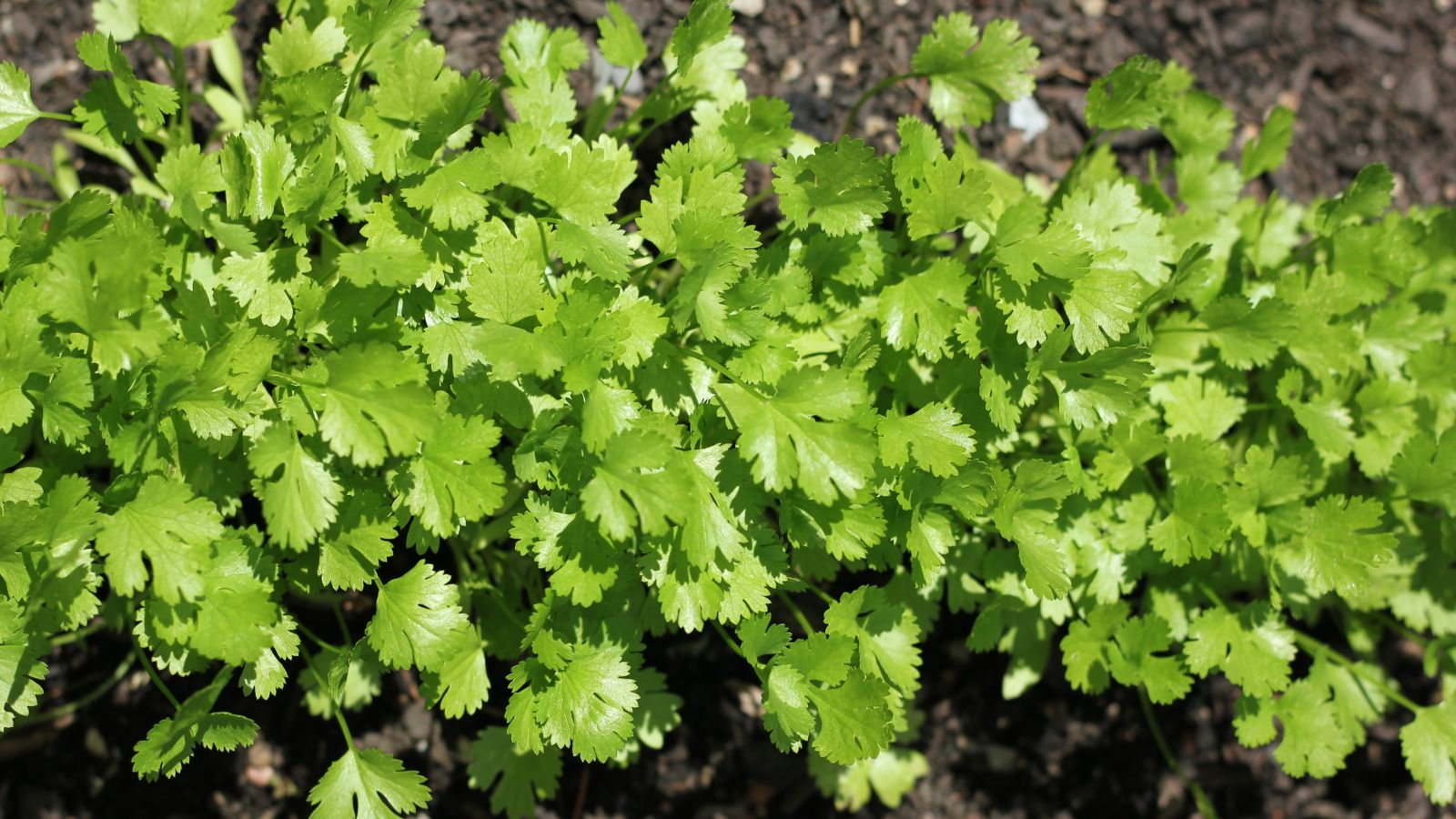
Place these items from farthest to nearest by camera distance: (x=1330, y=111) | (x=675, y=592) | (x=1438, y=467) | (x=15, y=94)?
(x=1330, y=111) < (x=1438, y=467) < (x=15, y=94) < (x=675, y=592)

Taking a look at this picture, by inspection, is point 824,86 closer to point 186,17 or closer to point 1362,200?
point 1362,200

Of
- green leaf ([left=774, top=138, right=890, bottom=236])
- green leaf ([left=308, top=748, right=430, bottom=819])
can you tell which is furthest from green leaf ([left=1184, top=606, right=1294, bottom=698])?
green leaf ([left=308, top=748, right=430, bottom=819])

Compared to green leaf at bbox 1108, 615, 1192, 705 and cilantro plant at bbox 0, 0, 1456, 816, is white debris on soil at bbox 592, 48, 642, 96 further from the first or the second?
green leaf at bbox 1108, 615, 1192, 705

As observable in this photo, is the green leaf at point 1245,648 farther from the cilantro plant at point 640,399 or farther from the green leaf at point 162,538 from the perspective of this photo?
the green leaf at point 162,538

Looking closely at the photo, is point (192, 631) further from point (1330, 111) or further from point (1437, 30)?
point (1437, 30)

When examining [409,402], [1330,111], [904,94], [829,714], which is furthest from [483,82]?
[1330,111]

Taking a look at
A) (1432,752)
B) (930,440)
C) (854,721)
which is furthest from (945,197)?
(1432,752)

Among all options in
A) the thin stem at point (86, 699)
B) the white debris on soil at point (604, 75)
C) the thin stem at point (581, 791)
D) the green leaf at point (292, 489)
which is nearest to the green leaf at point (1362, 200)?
the white debris on soil at point (604, 75)
